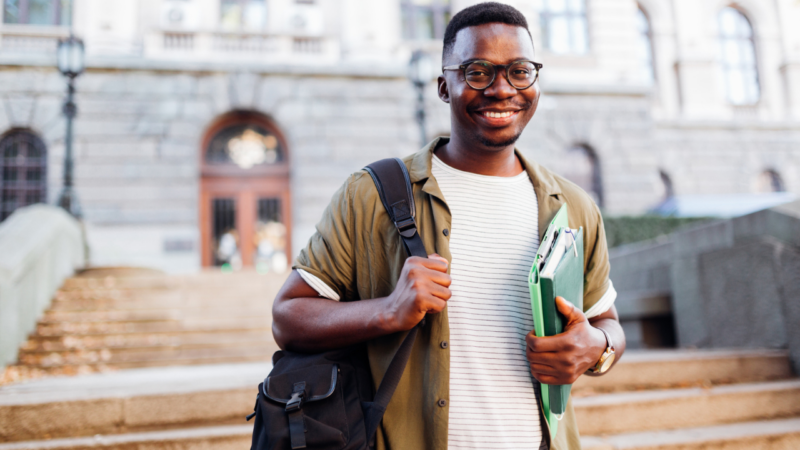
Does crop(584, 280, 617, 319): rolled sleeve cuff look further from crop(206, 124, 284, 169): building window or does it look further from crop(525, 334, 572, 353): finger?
crop(206, 124, 284, 169): building window

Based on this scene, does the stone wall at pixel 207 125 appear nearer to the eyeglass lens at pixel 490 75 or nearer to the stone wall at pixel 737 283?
the stone wall at pixel 737 283

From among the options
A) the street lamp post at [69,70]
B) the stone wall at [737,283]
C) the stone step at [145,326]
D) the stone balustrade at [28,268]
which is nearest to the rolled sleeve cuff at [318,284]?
the stone wall at [737,283]

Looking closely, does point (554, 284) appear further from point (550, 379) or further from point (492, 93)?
point (492, 93)

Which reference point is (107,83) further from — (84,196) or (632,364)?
(632,364)

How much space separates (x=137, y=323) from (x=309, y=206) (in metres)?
7.78

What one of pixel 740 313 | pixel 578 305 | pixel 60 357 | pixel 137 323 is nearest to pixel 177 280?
pixel 137 323

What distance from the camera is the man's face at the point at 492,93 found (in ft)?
5.41

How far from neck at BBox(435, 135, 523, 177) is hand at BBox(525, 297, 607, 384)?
581mm

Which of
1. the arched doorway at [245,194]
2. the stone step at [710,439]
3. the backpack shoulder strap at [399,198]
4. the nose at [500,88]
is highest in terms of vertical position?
the arched doorway at [245,194]

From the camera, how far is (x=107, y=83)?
14.4 metres

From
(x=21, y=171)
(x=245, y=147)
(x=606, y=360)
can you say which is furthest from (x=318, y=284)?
(x=21, y=171)

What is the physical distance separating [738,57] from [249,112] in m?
21.0

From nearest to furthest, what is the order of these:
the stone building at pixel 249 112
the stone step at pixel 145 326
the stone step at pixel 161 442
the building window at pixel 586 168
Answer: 1. the stone step at pixel 161 442
2. the stone step at pixel 145 326
3. the stone building at pixel 249 112
4. the building window at pixel 586 168

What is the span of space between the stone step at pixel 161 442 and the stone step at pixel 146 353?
333 cm
